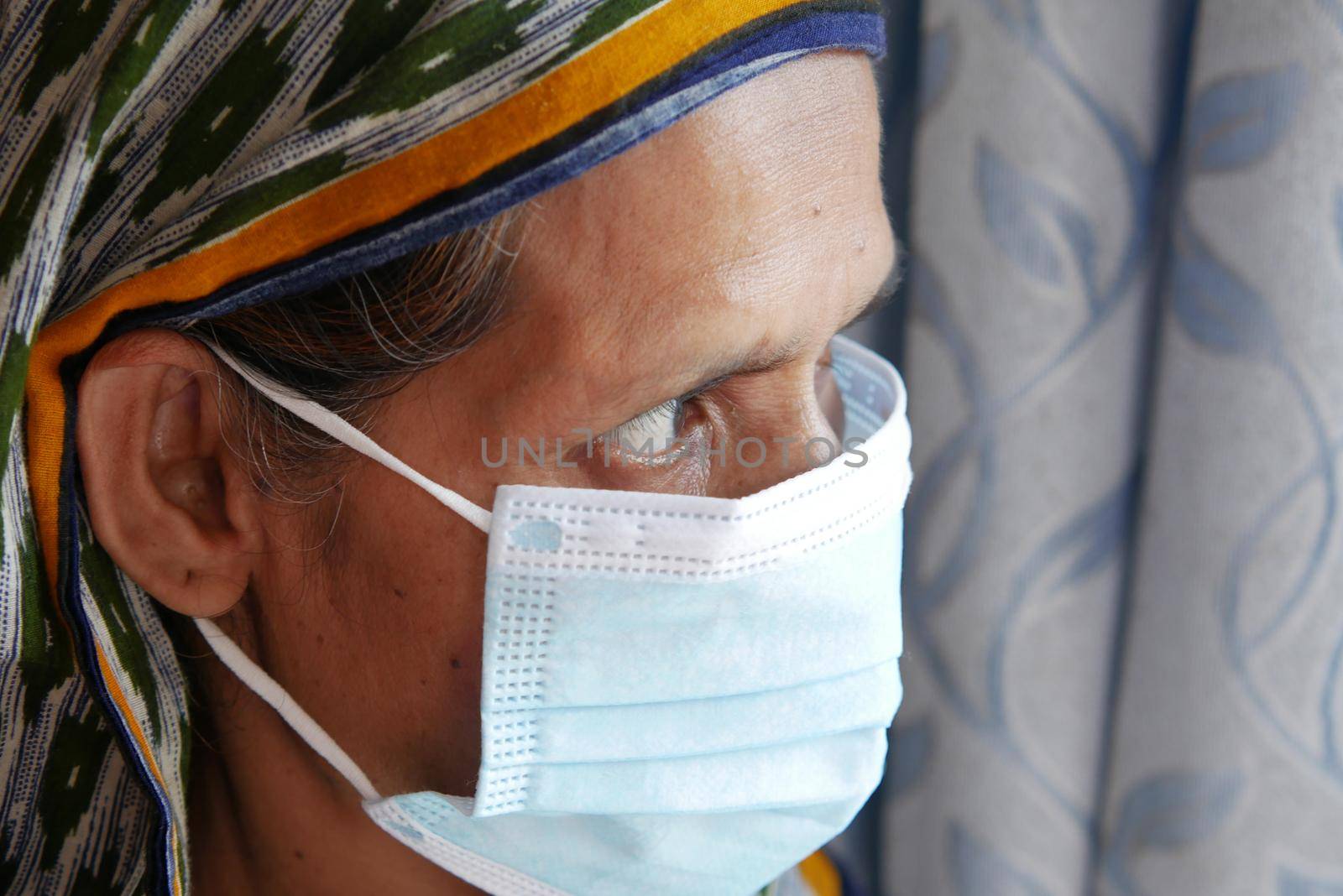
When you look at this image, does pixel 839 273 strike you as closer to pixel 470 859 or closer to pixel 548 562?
pixel 548 562

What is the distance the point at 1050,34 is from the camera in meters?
1.14

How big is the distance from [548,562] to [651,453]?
5.0 inches

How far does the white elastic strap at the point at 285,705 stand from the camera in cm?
99

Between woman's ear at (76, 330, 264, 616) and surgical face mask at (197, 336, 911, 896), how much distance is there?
0.19 ft

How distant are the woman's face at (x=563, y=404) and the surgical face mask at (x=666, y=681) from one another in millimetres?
33

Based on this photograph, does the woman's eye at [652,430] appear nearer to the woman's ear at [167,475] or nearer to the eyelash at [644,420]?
the eyelash at [644,420]

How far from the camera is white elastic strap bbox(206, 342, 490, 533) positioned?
0.88m

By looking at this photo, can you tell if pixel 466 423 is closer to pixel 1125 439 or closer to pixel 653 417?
pixel 653 417

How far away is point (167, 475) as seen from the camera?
3.07ft

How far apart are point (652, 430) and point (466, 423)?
150 mm

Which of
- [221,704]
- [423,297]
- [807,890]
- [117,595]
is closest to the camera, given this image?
[423,297]

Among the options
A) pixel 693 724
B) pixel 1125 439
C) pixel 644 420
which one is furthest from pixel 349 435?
pixel 1125 439

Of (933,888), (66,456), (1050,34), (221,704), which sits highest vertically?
(1050,34)

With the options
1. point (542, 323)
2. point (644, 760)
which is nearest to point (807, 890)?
point (644, 760)
